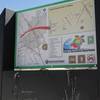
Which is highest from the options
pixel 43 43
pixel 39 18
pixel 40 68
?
pixel 39 18

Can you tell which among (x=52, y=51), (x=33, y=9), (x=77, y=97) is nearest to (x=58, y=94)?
(x=77, y=97)

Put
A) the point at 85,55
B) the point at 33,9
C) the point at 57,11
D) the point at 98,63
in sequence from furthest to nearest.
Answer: the point at 33,9 → the point at 57,11 → the point at 85,55 → the point at 98,63

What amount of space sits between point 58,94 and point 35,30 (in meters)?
1.45

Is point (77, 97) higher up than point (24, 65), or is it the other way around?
point (24, 65)

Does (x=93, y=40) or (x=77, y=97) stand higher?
(x=93, y=40)

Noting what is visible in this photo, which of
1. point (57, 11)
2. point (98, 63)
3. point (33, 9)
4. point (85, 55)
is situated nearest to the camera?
point (98, 63)

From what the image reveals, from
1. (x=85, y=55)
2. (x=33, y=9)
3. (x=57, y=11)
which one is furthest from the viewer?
(x=33, y=9)

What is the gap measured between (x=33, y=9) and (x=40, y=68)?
1234 mm

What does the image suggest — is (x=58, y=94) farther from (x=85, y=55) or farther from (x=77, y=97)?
(x=85, y=55)

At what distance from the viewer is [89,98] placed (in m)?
4.79

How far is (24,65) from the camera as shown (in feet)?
19.8

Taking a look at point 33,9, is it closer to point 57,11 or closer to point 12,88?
point 57,11

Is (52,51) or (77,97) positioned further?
(52,51)

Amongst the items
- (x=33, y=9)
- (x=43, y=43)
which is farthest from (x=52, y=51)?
(x=33, y=9)
